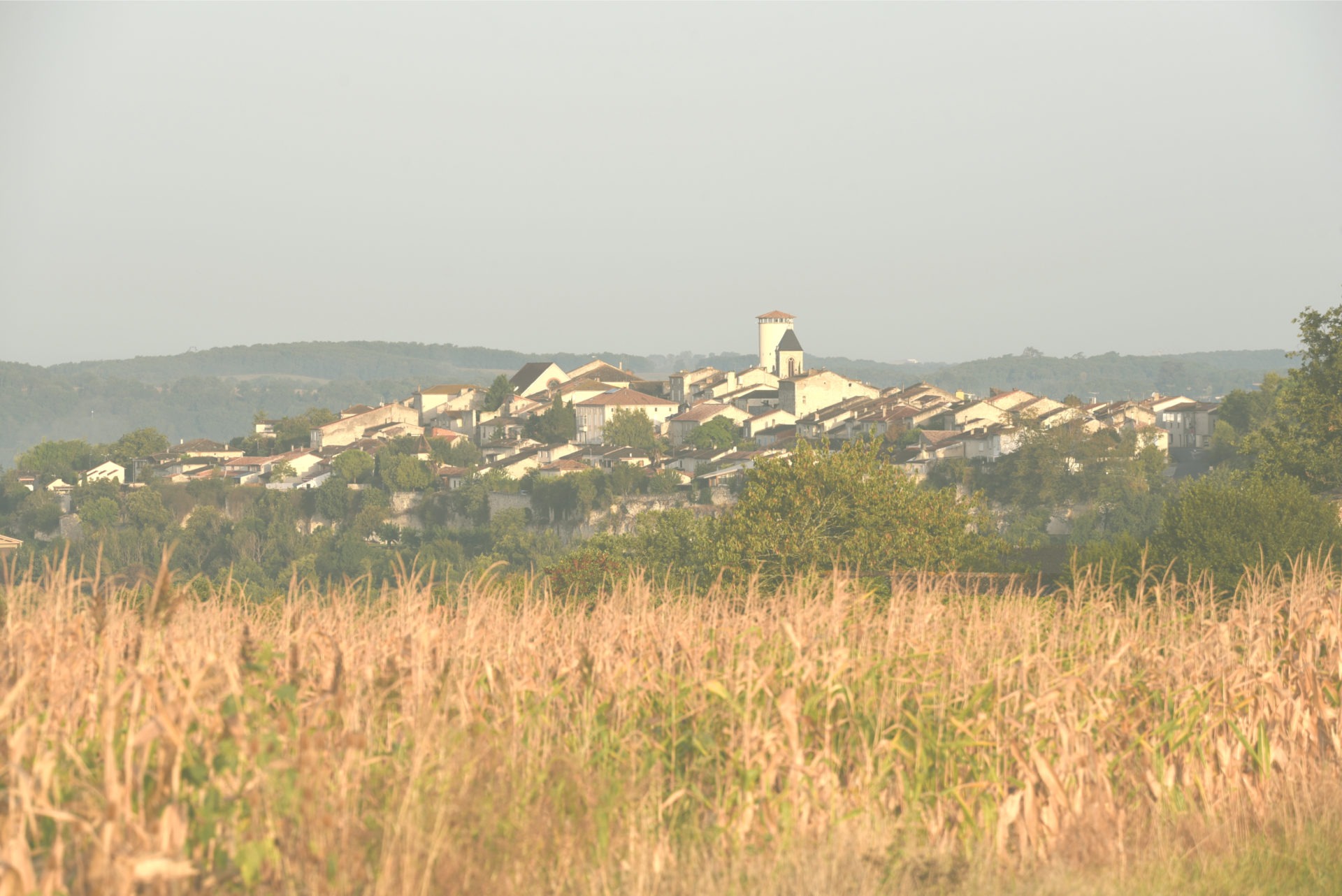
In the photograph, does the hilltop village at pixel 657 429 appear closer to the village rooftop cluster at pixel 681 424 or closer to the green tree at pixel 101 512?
the village rooftop cluster at pixel 681 424

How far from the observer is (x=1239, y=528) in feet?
53.0

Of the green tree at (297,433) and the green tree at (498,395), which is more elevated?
the green tree at (498,395)

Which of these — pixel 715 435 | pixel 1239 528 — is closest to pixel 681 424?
pixel 715 435

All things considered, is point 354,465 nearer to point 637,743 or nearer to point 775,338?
point 775,338

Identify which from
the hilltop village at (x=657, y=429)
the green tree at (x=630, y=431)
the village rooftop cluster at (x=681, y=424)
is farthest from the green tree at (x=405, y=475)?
the green tree at (x=630, y=431)

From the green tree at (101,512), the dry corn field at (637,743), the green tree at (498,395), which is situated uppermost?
the dry corn field at (637,743)

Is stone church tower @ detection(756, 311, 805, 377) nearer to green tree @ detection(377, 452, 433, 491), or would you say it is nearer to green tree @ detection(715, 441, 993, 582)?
green tree @ detection(377, 452, 433, 491)

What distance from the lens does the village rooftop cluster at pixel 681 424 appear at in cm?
8481

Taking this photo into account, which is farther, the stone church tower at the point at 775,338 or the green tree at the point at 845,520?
the stone church tower at the point at 775,338

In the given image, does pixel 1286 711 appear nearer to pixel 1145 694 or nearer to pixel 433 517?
pixel 1145 694

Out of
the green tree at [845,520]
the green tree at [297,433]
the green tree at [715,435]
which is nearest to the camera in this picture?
the green tree at [845,520]

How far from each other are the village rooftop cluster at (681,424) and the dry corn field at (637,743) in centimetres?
7076

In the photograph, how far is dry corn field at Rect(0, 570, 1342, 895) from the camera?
364cm

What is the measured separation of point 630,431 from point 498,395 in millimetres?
20609
